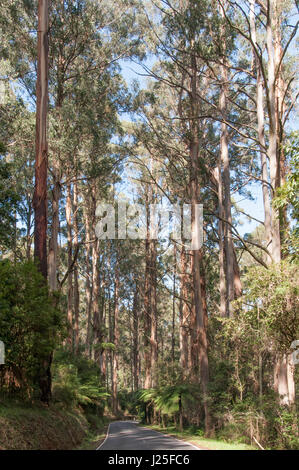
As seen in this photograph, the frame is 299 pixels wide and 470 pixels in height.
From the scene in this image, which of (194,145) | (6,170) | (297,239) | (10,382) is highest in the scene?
(194,145)

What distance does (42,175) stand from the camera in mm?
12836

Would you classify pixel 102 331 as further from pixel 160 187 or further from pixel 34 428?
pixel 34 428

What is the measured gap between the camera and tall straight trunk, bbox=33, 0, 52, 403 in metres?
11.9

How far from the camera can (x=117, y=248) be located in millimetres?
38062

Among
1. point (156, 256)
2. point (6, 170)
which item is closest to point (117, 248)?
point (156, 256)

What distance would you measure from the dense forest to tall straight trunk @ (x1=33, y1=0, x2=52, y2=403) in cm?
4

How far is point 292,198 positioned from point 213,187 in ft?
57.8

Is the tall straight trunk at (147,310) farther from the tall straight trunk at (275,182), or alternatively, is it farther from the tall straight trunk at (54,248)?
the tall straight trunk at (275,182)

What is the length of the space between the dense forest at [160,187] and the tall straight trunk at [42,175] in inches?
1.6

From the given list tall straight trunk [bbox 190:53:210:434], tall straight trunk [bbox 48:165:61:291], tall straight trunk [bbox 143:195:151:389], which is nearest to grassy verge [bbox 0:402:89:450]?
tall straight trunk [bbox 48:165:61:291]

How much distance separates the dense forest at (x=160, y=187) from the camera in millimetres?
10959

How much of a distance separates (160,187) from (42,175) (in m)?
7.85

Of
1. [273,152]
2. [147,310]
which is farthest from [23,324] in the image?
[147,310]
